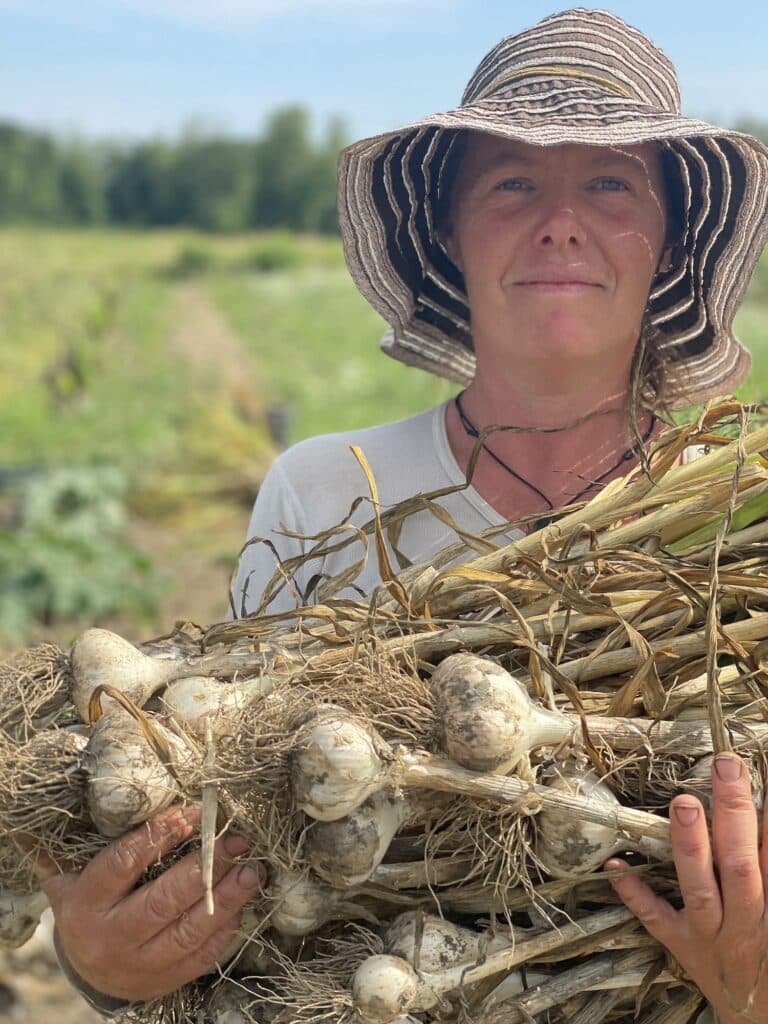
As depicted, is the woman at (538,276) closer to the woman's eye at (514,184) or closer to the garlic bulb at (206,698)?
the woman's eye at (514,184)

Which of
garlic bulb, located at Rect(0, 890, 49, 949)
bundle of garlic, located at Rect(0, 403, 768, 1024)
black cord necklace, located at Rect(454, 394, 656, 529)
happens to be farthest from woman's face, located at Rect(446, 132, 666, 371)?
garlic bulb, located at Rect(0, 890, 49, 949)

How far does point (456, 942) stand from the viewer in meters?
1.00

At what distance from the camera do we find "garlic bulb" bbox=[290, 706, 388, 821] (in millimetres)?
917

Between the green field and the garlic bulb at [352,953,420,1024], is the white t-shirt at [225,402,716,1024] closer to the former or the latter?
the green field

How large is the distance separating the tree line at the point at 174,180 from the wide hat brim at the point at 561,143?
5496 centimetres

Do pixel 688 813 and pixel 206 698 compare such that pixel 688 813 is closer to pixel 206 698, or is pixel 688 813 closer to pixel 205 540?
pixel 206 698

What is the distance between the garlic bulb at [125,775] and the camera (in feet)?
3.13

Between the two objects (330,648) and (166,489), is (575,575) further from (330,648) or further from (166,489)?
(166,489)

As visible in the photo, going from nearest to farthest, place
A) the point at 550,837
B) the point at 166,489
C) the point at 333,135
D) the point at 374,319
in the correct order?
the point at 550,837, the point at 166,489, the point at 374,319, the point at 333,135

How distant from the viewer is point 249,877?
0.99m

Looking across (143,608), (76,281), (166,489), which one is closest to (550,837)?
(143,608)

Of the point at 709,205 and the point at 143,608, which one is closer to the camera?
the point at 709,205

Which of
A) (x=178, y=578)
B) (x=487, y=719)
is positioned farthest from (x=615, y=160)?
(x=178, y=578)

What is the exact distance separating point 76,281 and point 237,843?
29187mm
